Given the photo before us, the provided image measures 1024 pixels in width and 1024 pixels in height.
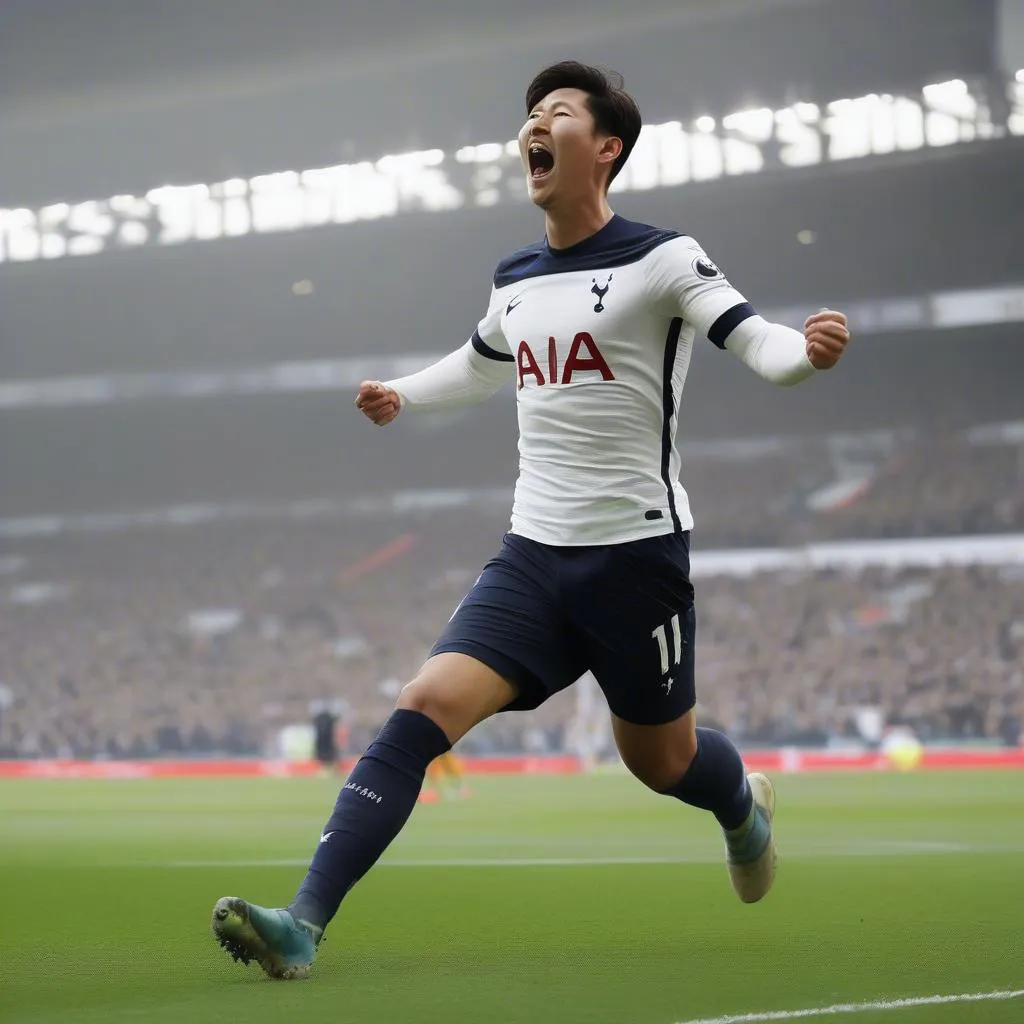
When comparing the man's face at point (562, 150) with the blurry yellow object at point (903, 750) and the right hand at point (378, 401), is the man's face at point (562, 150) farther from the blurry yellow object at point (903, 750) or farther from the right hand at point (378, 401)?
the blurry yellow object at point (903, 750)

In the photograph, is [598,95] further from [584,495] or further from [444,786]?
[444,786]

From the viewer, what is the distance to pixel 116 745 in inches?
1431

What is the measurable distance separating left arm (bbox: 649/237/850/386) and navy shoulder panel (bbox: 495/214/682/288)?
0.21 feet

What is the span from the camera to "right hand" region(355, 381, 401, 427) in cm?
446

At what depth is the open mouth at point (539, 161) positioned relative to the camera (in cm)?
428

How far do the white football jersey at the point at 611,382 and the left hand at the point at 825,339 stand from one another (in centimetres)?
38

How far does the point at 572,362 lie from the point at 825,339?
0.73 meters

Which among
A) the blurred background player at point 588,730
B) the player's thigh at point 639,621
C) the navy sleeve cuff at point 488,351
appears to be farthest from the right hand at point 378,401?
the blurred background player at point 588,730

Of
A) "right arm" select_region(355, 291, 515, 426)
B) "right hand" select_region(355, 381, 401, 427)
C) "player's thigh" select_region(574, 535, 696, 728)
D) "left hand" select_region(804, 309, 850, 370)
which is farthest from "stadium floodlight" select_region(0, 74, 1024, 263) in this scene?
"left hand" select_region(804, 309, 850, 370)

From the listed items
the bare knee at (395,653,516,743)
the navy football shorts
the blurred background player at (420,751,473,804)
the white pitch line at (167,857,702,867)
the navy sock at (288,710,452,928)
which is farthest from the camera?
the blurred background player at (420,751,473,804)

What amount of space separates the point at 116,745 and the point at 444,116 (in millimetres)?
14929

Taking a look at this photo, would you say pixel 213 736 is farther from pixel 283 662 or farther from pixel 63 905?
pixel 63 905

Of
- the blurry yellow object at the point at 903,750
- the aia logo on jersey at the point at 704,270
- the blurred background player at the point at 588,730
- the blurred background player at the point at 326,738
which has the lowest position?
the blurry yellow object at the point at 903,750

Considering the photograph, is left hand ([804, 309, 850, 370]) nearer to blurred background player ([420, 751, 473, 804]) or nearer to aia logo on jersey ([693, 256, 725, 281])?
aia logo on jersey ([693, 256, 725, 281])
